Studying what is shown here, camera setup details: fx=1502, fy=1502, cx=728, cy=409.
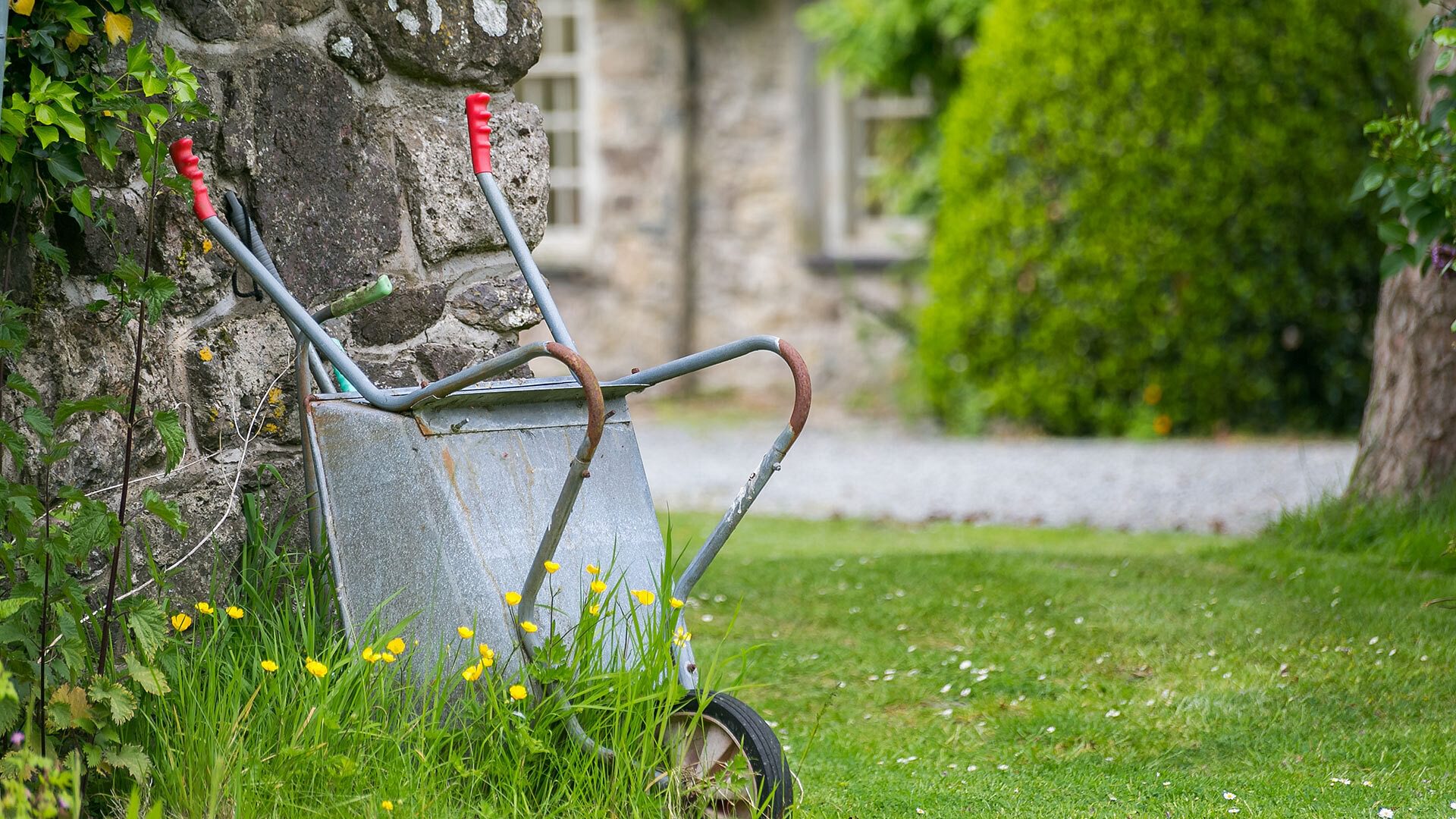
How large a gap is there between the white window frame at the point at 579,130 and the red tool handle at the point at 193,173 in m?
7.69

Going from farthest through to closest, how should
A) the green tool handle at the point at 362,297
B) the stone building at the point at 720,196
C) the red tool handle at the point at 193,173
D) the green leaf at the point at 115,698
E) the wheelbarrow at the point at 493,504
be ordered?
the stone building at the point at 720,196 < the red tool handle at the point at 193,173 < the green tool handle at the point at 362,297 < the wheelbarrow at the point at 493,504 < the green leaf at the point at 115,698

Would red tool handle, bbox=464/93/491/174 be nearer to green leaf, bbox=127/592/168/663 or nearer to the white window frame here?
green leaf, bbox=127/592/168/663

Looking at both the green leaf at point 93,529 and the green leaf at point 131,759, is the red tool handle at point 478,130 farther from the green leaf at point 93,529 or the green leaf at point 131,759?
the green leaf at point 131,759

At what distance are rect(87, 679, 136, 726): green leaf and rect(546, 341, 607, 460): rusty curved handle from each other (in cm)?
78

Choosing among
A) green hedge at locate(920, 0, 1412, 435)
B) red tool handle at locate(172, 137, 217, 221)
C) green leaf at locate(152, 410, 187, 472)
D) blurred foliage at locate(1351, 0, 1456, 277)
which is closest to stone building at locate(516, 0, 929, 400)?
green hedge at locate(920, 0, 1412, 435)

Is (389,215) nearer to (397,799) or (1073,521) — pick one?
(397,799)

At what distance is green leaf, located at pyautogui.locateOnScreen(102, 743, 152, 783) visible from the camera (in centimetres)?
222

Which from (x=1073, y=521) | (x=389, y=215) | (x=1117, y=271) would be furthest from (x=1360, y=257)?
(x=389, y=215)

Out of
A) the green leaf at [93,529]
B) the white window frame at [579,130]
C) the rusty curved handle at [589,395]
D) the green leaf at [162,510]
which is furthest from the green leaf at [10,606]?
the white window frame at [579,130]

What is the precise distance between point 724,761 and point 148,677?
2.88 ft

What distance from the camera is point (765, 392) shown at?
1051 cm

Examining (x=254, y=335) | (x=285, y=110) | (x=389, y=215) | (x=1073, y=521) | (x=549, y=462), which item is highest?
(x=285, y=110)

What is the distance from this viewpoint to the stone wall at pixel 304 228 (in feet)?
8.54

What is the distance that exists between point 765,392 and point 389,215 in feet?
24.8
